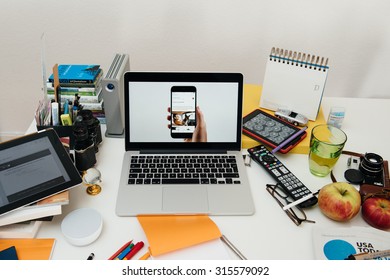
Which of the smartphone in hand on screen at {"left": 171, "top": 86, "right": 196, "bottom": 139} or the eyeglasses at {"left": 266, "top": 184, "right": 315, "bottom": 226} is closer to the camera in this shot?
the eyeglasses at {"left": 266, "top": 184, "right": 315, "bottom": 226}

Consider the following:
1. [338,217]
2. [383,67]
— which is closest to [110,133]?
[338,217]

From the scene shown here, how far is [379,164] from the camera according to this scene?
1039mm

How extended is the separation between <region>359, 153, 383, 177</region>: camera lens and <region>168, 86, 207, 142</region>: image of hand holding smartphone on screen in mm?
462

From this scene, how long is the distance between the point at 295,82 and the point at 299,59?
0.08 m

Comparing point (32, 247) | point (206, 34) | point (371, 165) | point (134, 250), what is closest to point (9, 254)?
point (32, 247)

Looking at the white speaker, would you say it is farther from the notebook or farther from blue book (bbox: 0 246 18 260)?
blue book (bbox: 0 246 18 260)

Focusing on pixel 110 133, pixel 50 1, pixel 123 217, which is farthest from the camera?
pixel 50 1

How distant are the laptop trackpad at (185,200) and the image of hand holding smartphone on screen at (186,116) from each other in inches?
7.2

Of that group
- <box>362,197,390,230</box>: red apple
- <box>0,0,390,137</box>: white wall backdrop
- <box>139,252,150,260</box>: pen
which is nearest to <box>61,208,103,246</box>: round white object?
<box>139,252,150,260</box>: pen

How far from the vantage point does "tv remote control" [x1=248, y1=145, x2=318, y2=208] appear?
985 millimetres

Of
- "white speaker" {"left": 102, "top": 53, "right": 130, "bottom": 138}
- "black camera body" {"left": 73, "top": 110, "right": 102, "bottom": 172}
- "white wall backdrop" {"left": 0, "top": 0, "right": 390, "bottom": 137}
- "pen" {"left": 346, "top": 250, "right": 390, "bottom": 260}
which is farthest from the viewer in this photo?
"white wall backdrop" {"left": 0, "top": 0, "right": 390, "bottom": 137}

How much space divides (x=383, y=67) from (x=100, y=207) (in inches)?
57.6

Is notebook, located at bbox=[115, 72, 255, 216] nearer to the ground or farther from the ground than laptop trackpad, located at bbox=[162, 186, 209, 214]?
farther from the ground
